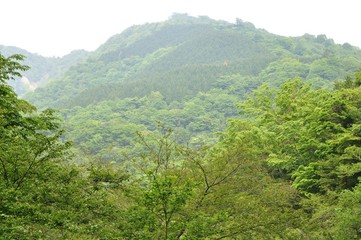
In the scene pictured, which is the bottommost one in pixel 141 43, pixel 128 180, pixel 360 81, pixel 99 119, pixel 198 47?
pixel 128 180

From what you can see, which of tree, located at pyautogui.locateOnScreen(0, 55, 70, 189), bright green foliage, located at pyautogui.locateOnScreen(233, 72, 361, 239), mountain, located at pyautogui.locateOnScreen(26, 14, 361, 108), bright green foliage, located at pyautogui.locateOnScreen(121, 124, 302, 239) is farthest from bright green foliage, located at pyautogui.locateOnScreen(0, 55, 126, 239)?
mountain, located at pyautogui.locateOnScreen(26, 14, 361, 108)

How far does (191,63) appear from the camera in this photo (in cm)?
14012

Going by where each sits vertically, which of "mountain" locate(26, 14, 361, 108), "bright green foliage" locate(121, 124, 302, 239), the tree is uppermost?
"mountain" locate(26, 14, 361, 108)

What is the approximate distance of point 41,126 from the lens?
37.8 ft

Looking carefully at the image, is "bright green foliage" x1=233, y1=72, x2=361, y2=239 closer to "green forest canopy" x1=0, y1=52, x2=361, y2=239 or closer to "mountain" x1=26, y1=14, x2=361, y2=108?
"green forest canopy" x1=0, y1=52, x2=361, y2=239

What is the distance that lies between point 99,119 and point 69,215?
86689 mm

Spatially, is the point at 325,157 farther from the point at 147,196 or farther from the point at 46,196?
the point at 46,196

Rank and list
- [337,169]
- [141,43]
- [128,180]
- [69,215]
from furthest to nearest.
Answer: [141,43] < [337,169] < [128,180] < [69,215]

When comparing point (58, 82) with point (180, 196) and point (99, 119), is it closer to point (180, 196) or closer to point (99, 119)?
point (99, 119)

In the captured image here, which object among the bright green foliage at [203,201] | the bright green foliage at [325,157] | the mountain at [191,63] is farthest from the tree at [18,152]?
the mountain at [191,63]

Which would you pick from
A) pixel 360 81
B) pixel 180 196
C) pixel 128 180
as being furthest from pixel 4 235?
pixel 360 81

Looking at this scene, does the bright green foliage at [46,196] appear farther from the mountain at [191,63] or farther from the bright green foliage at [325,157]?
the mountain at [191,63]

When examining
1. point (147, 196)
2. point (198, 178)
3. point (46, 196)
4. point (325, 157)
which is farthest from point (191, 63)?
point (46, 196)

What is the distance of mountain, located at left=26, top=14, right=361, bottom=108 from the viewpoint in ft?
341
